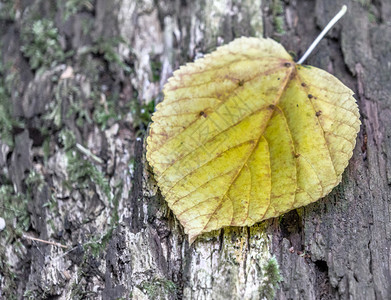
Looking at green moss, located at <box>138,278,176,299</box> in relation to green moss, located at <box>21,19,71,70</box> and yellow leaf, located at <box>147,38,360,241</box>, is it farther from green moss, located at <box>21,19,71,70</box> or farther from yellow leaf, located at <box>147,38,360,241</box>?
green moss, located at <box>21,19,71,70</box>

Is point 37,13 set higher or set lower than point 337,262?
higher

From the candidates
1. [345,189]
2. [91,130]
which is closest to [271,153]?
[345,189]

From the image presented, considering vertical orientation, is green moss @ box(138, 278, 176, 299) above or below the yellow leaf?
below

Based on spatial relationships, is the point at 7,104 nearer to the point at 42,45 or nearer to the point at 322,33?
the point at 42,45

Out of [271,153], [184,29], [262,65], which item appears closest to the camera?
[271,153]

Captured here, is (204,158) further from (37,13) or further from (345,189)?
(37,13)

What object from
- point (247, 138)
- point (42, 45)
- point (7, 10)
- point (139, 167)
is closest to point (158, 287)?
point (139, 167)

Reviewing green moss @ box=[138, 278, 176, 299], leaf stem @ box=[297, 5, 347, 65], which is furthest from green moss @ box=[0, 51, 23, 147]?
leaf stem @ box=[297, 5, 347, 65]
